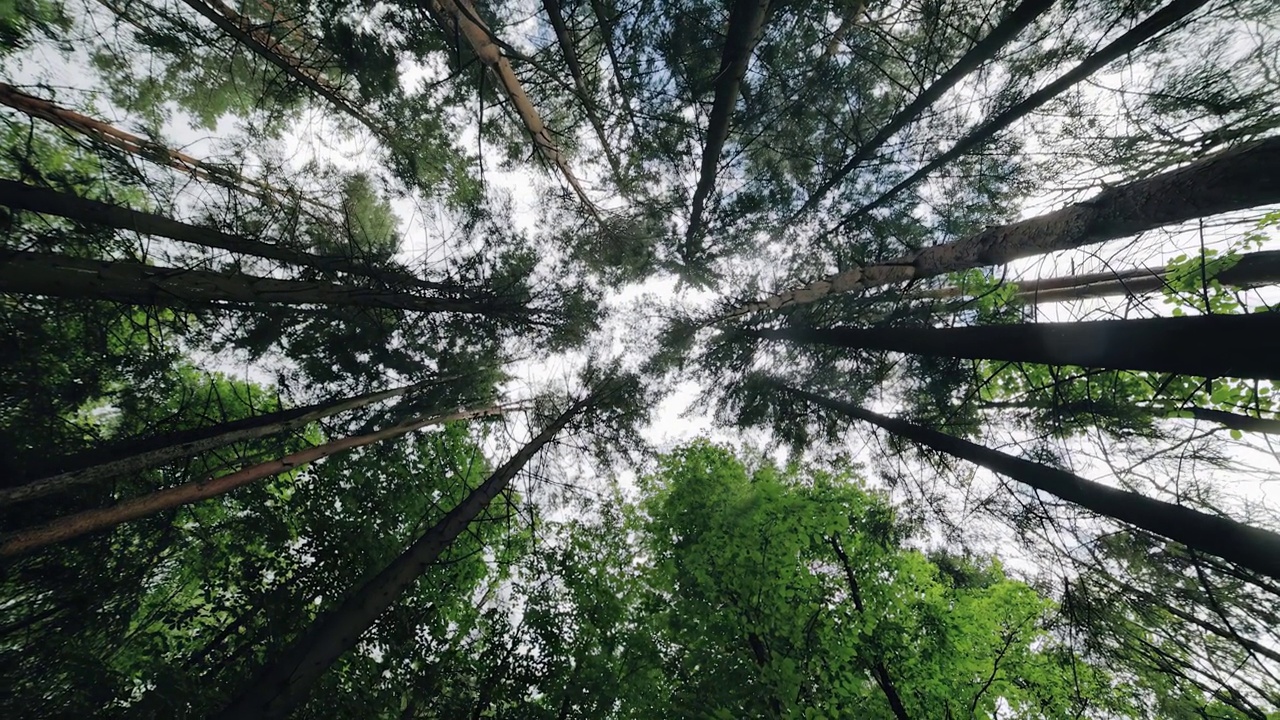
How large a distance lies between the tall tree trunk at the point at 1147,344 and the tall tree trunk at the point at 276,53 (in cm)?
806

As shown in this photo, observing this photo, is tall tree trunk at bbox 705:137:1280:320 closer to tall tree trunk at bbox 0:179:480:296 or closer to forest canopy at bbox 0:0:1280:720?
forest canopy at bbox 0:0:1280:720

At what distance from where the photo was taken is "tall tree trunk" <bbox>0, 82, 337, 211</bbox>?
5262 mm

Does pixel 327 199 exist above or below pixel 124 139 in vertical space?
above

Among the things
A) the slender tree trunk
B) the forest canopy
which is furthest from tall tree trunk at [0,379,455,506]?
the slender tree trunk

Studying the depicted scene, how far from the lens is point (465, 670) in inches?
262

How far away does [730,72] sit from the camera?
441 centimetres

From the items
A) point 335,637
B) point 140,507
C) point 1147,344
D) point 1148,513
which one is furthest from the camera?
point 140,507

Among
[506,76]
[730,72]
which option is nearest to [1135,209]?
[730,72]

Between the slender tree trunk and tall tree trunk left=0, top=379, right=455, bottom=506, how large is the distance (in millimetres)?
9156

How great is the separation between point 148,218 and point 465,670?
7.31 m

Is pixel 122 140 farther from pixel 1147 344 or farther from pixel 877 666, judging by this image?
pixel 877 666

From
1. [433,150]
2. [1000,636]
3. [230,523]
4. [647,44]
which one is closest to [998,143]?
[647,44]

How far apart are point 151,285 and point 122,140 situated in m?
6.53

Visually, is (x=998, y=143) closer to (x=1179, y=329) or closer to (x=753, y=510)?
(x=1179, y=329)
